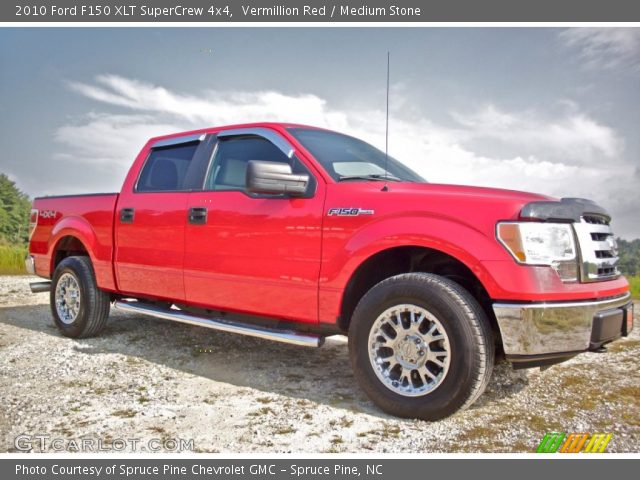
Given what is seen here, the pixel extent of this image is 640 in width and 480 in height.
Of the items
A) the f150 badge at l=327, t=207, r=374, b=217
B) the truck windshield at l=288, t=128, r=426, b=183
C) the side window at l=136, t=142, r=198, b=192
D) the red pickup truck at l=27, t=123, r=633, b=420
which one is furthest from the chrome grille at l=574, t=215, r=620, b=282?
the side window at l=136, t=142, r=198, b=192

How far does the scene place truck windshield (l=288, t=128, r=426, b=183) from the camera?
3752 millimetres

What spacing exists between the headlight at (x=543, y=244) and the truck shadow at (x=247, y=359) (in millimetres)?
1132

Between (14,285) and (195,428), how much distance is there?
8041 millimetres

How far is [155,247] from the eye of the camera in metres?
4.59

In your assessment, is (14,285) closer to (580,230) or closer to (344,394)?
(344,394)

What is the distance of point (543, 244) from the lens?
9.59ft

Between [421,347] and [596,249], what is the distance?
49.1 inches

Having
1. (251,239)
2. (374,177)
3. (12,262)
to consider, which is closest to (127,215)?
(251,239)

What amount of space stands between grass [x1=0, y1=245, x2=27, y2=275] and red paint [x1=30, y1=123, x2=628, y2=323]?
25.3ft

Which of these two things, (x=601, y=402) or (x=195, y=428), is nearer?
(x=195, y=428)

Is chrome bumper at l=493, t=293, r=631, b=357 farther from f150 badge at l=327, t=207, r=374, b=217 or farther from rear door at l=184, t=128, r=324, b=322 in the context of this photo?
rear door at l=184, t=128, r=324, b=322

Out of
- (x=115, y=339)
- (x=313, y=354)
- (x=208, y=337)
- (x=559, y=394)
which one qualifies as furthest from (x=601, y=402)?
(x=115, y=339)

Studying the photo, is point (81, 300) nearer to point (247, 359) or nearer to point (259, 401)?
point (247, 359)

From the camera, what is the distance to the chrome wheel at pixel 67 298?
5.39 meters
